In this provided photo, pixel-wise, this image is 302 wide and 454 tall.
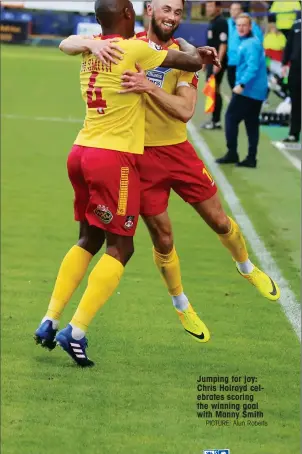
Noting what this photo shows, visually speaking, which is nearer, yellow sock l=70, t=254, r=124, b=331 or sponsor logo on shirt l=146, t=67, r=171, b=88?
sponsor logo on shirt l=146, t=67, r=171, b=88

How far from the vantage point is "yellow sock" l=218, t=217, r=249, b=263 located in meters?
5.91

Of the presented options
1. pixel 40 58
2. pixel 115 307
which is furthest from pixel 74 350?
pixel 40 58

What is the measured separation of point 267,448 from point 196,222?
6385 mm

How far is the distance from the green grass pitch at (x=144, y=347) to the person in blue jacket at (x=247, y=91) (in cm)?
163

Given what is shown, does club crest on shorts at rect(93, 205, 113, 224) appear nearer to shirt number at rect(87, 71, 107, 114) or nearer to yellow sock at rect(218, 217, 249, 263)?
shirt number at rect(87, 71, 107, 114)

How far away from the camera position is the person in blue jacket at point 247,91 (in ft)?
45.1

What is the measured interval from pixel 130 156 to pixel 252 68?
8.96 meters

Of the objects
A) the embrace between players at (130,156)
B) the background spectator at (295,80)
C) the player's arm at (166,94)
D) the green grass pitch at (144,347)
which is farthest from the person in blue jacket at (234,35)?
the player's arm at (166,94)

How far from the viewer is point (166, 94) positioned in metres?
4.84

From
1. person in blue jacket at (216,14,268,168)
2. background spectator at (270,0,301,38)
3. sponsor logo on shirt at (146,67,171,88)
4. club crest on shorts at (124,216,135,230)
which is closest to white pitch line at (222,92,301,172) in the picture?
person in blue jacket at (216,14,268,168)

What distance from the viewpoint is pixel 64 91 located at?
25000mm

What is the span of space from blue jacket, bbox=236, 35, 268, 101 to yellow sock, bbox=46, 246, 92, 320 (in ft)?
27.7

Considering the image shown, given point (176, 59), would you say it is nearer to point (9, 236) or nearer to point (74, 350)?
point (74, 350)

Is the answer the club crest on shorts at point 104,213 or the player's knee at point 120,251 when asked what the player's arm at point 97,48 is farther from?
the player's knee at point 120,251
